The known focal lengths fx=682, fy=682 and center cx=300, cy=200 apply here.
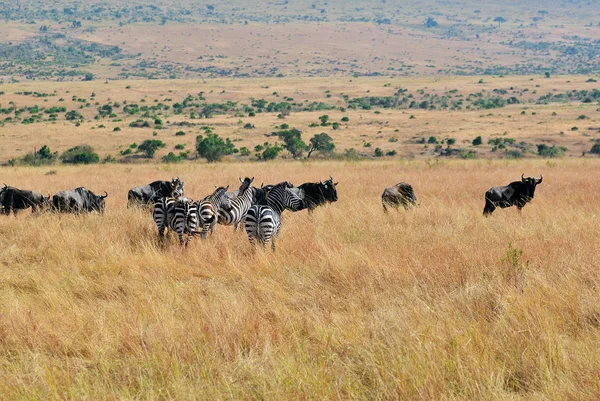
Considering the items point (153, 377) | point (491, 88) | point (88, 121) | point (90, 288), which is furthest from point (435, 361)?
point (491, 88)

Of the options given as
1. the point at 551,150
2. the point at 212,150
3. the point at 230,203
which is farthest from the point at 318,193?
the point at 551,150

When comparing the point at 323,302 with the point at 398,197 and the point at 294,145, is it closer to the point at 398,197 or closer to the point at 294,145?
the point at 398,197

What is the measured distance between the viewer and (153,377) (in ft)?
18.0

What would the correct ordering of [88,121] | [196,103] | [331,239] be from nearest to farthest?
[331,239]
[88,121]
[196,103]

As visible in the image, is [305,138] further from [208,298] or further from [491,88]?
[491,88]

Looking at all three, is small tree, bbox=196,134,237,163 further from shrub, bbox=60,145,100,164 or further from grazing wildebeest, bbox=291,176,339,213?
grazing wildebeest, bbox=291,176,339,213

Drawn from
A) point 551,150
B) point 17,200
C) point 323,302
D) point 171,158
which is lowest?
point 171,158

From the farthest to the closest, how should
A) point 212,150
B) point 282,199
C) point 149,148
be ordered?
point 149,148, point 212,150, point 282,199

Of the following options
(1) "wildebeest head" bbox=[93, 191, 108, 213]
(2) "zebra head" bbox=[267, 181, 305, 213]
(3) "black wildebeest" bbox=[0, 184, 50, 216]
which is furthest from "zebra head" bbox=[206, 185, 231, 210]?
(3) "black wildebeest" bbox=[0, 184, 50, 216]

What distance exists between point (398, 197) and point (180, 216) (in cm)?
603

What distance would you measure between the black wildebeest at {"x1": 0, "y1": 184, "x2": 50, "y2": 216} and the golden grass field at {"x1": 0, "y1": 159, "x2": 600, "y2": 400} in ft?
9.94

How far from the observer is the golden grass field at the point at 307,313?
17.1ft

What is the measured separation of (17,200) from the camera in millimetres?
15602

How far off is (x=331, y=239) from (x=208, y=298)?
389cm
